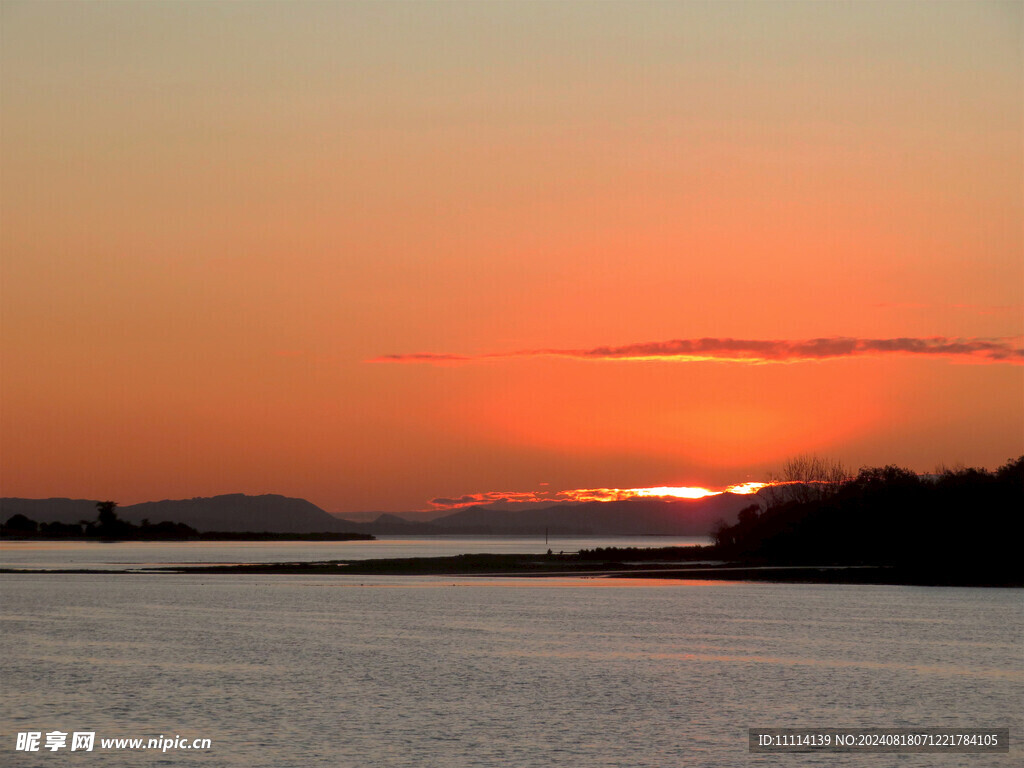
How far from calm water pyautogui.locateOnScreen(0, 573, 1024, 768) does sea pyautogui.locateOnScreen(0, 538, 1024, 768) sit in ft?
0.47

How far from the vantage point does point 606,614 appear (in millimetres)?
76938

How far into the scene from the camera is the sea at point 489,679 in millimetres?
31922

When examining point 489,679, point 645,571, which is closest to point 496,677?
point 489,679

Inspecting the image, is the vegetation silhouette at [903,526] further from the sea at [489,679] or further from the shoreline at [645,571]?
the sea at [489,679]

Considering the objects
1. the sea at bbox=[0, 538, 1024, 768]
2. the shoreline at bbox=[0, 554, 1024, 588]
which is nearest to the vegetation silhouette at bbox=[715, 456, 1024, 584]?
the shoreline at bbox=[0, 554, 1024, 588]

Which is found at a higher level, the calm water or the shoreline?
the calm water

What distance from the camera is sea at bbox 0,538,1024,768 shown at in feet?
105

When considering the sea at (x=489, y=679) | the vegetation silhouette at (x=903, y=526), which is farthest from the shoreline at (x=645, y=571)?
the sea at (x=489, y=679)

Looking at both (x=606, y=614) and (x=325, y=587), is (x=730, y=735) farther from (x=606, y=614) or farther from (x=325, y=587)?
(x=325, y=587)

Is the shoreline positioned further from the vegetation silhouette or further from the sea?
the sea

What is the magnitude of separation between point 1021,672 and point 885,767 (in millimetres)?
21622

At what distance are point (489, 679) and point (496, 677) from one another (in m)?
0.66

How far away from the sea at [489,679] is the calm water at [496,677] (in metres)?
0.14

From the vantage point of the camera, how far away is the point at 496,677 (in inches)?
1801
